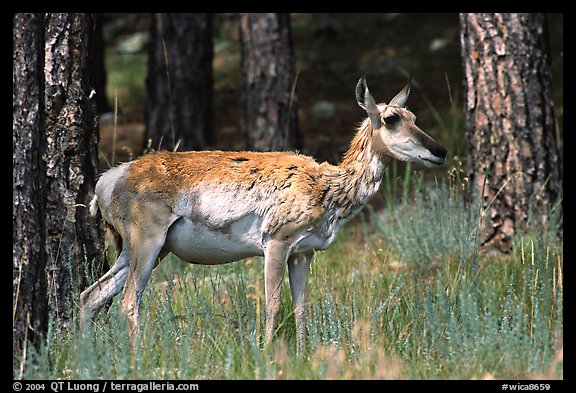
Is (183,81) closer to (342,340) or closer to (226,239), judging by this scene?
(226,239)

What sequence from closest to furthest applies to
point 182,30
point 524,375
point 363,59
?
point 524,375
point 182,30
point 363,59

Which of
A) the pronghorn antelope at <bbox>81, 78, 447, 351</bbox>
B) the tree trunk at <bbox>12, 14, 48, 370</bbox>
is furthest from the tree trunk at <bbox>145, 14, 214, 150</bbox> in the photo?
the tree trunk at <bbox>12, 14, 48, 370</bbox>

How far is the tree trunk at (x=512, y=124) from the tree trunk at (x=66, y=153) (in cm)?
390

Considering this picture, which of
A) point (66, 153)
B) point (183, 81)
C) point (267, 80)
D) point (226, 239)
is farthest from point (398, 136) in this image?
point (183, 81)

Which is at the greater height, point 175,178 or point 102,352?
point 175,178

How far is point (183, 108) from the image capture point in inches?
556

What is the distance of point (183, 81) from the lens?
14.0m

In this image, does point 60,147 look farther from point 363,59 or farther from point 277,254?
point 363,59

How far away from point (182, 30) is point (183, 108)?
117 cm

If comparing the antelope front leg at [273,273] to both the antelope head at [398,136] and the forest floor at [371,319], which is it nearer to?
the forest floor at [371,319]

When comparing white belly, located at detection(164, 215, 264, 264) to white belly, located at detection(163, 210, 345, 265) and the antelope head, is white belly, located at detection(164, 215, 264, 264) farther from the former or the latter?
the antelope head

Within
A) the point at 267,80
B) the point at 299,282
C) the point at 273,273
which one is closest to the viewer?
the point at 273,273

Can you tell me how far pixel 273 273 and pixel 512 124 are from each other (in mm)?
3543

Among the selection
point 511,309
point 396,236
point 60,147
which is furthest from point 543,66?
point 60,147
